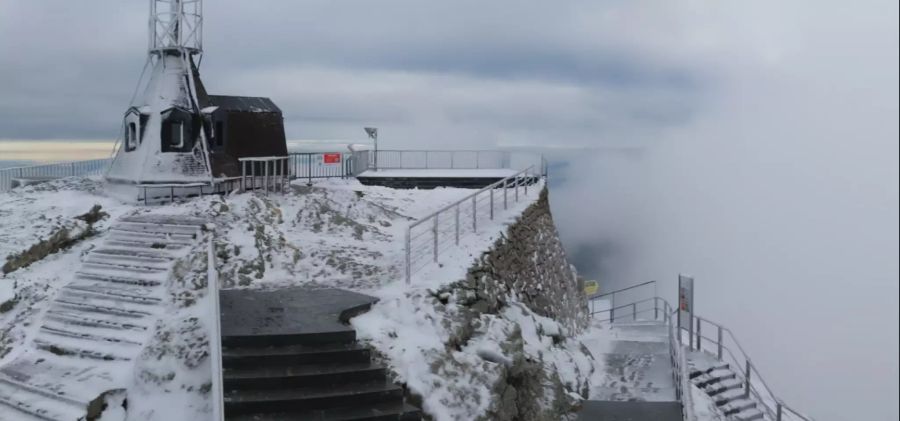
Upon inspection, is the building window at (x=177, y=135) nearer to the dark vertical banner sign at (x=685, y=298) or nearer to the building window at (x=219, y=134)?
the building window at (x=219, y=134)

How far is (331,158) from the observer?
86.1ft

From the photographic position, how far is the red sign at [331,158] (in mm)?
26141

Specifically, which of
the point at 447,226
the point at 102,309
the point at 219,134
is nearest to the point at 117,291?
the point at 102,309

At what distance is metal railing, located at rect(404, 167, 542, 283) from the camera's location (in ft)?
41.2

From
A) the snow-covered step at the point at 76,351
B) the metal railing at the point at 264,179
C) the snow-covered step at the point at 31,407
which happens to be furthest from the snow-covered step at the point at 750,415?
the snow-covered step at the point at 31,407

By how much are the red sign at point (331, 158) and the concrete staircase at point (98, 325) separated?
11.9 metres

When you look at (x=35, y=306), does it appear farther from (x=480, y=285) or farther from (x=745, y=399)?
(x=745, y=399)

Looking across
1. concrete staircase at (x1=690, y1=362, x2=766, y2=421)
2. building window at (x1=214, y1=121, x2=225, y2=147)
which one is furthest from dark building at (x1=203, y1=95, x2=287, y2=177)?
concrete staircase at (x1=690, y1=362, x2=766, y2=421)

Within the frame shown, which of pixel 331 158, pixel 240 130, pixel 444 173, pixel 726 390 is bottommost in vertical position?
pixel 726 390

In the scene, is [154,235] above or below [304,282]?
above

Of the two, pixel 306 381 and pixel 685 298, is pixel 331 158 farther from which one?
pixel 306 381

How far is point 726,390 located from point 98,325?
41.8ft

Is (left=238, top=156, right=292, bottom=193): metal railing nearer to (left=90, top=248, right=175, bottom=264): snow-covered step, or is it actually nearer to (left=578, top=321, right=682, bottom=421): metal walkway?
(left=90, top=248, right=175, bottom=264): snow-covered step

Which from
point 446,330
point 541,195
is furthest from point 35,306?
point 541,195
